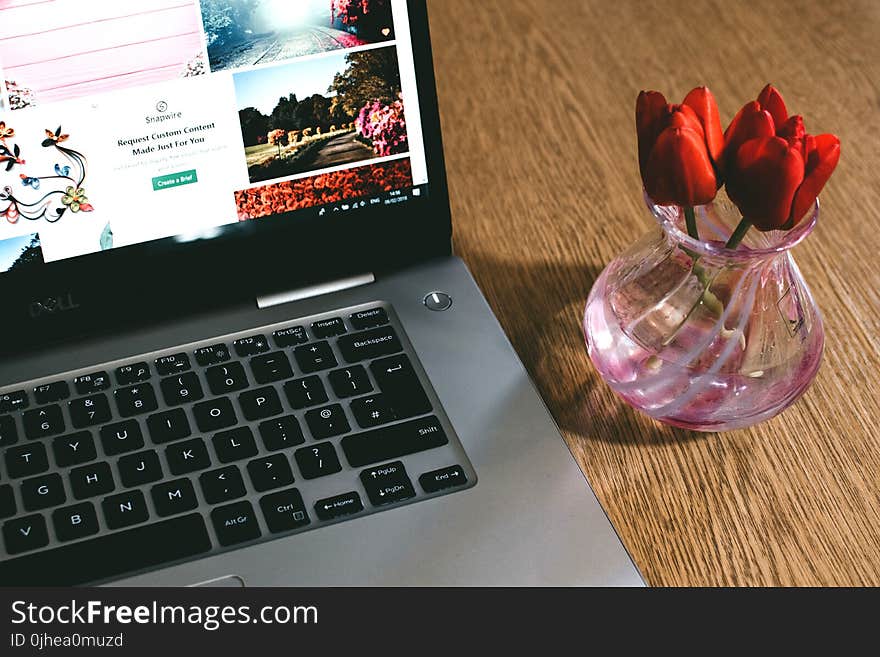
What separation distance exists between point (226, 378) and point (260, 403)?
0.11 feet

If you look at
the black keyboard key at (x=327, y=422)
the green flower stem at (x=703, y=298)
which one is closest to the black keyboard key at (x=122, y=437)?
the black keyboard key at (x=327, y=422)

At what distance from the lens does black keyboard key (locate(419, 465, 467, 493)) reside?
0.58 m

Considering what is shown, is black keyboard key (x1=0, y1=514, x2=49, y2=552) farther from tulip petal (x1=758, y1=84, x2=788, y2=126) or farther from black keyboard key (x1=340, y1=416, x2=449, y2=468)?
tulip petal (x1=758, y1=84, x2=788, y2=126)

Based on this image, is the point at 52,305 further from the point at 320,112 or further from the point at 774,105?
the point at 774,105

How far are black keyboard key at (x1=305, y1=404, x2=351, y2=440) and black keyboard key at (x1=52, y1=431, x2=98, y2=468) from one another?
13cm

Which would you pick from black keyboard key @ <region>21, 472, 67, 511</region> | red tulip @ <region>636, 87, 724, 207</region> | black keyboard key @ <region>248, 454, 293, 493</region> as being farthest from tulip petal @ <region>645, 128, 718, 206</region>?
black keyboard key @ <region>21, 472, 67, 511</region>

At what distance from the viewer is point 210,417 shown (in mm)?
609

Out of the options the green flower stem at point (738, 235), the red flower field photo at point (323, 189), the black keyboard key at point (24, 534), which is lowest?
the black keyboard key at point (24, 534)

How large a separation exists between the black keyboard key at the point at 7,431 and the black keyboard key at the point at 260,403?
5.4 inches

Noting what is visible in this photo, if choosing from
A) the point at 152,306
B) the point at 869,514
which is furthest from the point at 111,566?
the point at 869,514

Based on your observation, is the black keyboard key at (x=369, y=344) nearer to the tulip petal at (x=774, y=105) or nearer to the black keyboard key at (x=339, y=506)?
the black keyboard key at (x=339, y=506)

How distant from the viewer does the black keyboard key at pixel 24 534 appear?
21.7 inches
